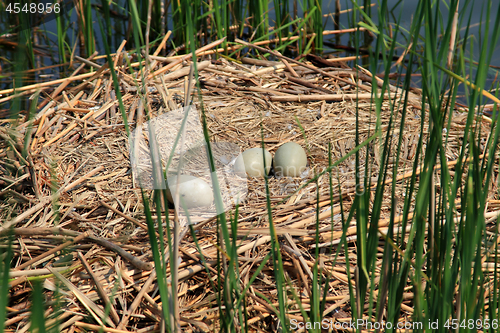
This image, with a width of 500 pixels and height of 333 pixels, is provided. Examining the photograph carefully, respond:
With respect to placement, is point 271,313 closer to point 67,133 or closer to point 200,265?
point 200,265

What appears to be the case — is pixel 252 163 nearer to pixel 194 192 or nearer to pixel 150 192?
pixel 194 192

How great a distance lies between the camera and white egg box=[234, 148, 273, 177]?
2049 mm

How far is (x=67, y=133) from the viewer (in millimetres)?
2270

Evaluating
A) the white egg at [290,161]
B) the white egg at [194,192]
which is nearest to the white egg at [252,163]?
the white egg at [290,161]

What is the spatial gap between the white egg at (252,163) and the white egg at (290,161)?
49 mm

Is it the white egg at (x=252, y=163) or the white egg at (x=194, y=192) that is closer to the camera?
the white egg at (x=194, y=192)

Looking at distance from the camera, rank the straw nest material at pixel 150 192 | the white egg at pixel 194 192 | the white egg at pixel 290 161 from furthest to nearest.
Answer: the white egg at pixel 290 161 < the white egg at pixel 194 192 < the straw nest material at pixel 150 192

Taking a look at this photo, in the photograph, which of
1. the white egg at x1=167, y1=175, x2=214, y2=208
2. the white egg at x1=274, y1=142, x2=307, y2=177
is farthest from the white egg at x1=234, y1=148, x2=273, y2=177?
the white egg at x1=167, y1=175, x2=214, y2=208

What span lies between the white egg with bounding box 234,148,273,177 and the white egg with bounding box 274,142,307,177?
5 centimetres

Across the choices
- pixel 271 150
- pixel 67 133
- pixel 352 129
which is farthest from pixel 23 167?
pixel 352 129

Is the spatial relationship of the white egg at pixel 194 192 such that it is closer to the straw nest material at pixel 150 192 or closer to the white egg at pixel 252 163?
the straw nest material at pixel 150 192

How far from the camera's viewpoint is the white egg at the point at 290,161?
6.68 feet

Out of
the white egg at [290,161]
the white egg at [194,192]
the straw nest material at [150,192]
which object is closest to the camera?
the straw nest material at [150,192]

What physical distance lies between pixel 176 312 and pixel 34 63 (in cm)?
272
